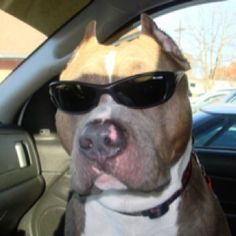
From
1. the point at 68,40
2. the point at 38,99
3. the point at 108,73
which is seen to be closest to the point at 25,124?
the point at 38,99

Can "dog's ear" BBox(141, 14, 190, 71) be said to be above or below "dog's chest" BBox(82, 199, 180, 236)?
above

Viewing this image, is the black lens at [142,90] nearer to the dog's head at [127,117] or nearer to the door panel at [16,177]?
the dog's head at [127,117]

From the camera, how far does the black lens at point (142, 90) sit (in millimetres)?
2148

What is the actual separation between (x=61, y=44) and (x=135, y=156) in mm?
1065

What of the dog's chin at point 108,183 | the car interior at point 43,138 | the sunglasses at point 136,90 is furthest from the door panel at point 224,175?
the dog's chin at point 108,183

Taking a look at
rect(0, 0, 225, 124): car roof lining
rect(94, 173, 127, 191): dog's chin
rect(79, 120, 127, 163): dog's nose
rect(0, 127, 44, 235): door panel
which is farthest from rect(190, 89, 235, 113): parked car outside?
rect(79, 120, 127, 163): dog's nose

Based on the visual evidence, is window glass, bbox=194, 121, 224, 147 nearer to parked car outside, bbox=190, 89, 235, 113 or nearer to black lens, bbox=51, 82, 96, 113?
parked car outside, bbox=190, 89, 235, 113

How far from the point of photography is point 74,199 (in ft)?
8.45

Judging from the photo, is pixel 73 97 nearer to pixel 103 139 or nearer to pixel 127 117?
pixel 127 117

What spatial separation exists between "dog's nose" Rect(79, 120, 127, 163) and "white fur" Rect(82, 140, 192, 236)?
1.21 feet

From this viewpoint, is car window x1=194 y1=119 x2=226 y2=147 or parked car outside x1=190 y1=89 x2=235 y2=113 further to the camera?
parked car outside x1=190 y1=89 x2=235 y2=113

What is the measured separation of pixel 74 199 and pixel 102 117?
2.21ft

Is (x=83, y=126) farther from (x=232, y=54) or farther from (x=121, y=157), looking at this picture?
(x=232, y=54)

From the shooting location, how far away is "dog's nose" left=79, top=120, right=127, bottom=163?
1.92m
